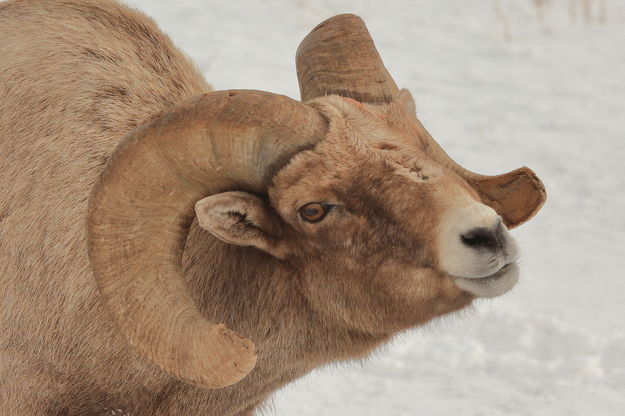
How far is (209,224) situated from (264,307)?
812 mm

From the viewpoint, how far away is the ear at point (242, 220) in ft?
18.2

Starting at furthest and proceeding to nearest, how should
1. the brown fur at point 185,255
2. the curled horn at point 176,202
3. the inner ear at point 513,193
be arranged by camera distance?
the inner ear at point 513,193, the brown fur at point 185,255, the curled horn at point 176,202

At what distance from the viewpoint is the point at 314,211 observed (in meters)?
5.74

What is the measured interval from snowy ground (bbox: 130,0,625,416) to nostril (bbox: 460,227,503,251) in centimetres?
83

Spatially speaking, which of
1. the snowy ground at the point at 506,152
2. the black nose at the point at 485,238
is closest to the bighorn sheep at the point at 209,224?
the black nose at the point at 485,238

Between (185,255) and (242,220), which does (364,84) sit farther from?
(185,255)

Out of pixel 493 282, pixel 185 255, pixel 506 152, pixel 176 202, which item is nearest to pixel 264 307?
pixel 185 255

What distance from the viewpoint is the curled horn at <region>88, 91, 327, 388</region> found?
5375mm

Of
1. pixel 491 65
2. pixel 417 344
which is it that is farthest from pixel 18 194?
pixel 491 65

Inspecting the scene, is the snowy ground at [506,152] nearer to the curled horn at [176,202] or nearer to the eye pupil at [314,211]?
the eye pupil at [314,211]

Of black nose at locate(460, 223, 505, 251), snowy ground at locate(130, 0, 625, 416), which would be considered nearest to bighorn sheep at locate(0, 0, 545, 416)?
black nose at locate(460, 223, 505, 251)

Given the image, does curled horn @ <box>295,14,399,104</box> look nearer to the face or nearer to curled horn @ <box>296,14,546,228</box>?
curled horn @ <box>296,14,546,228</box>

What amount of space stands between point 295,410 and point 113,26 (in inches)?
155

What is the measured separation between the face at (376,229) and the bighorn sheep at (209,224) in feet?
0.04
